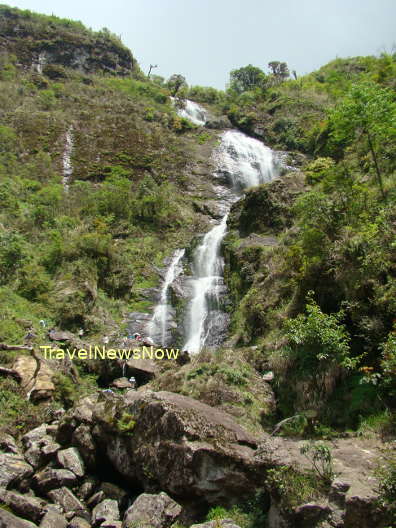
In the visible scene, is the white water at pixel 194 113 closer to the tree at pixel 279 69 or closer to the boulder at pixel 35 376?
the tree at pixel 279 69

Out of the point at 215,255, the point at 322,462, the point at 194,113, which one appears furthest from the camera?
the point at 194,113

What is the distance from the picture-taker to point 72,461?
8.63 m

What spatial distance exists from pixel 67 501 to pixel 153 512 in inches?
79.6

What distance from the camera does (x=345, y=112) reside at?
12594 millimetres

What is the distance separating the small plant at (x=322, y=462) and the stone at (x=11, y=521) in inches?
181

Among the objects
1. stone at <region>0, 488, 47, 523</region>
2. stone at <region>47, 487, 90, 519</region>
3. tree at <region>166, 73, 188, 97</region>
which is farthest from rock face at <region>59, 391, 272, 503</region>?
tree at <region>166, 73, 188, 97</region>

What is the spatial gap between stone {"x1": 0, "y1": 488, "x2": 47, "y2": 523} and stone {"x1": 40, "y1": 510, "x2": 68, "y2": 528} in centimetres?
16

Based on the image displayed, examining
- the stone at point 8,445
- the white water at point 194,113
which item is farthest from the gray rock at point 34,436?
the white water at point 194,113

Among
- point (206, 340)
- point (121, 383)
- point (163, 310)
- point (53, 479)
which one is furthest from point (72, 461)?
point (163, 310)

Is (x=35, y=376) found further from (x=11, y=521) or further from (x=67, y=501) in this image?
(x=11, y=521)

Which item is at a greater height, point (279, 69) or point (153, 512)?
point (279, 69)

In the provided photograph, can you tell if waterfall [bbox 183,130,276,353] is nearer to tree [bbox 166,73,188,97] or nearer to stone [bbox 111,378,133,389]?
stone [bbox 111,378,133,389]

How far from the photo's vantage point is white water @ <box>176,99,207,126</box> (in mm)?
53478

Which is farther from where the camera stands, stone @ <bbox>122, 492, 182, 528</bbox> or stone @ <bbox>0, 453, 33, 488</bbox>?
stone @ <bbox>0, 453, 33, 488</bbox>
